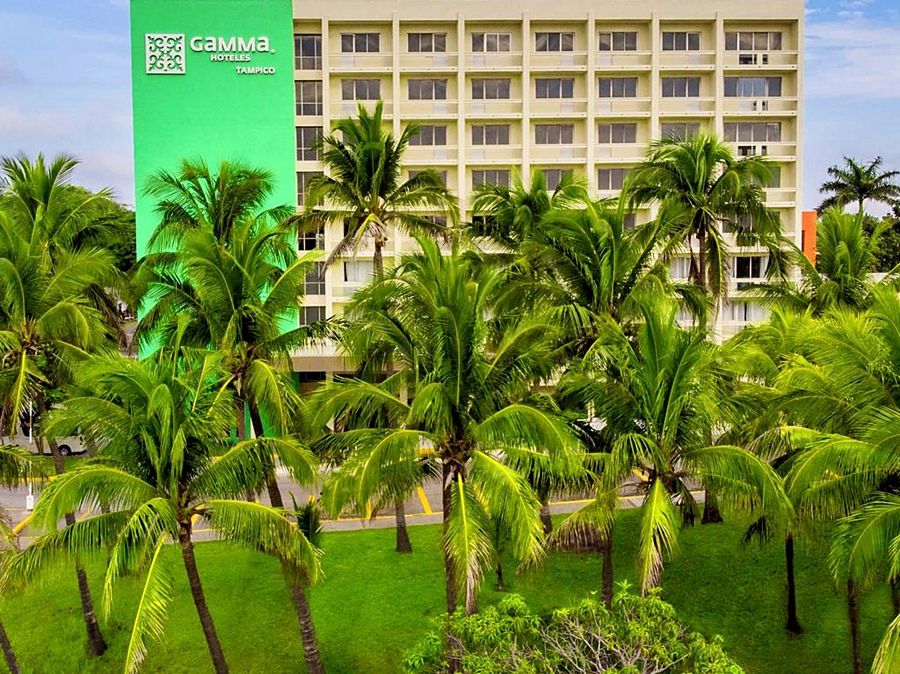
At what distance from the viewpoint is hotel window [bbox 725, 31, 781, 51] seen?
44.4 meters

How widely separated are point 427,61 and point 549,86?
683 centimetres

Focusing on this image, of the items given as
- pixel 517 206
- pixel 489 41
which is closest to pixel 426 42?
pixel 489 41

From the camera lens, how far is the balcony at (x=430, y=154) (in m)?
43.9

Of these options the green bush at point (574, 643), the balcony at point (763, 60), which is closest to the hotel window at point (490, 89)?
the balcony at point (763, 60)

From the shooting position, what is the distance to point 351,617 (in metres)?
21.7

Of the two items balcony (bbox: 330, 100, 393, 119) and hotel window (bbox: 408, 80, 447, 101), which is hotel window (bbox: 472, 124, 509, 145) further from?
balcony (bbox: 330, 100, 393, 119)

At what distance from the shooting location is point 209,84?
40.3 meters

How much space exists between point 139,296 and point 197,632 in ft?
30.6

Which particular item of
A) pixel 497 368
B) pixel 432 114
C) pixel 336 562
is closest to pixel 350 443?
pixel 497 368

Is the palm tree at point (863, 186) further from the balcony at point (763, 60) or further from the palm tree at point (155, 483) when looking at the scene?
the palm tree at point (155, 483)

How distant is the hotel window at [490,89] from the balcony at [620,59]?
512 cm

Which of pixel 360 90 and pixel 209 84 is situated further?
pixel 360 90

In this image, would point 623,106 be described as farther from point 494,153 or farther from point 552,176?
point 494,153

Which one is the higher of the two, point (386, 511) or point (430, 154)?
point (430, 154)
